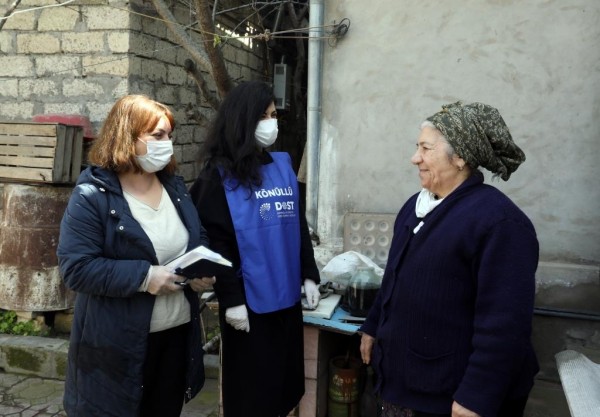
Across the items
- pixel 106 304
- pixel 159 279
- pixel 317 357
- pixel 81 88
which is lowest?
pixel 317 357

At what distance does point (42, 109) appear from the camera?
16.8 ft

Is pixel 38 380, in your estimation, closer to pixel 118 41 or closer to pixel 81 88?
pixel 81 88

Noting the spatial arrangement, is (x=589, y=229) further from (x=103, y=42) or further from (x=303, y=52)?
(x=303, y=52)

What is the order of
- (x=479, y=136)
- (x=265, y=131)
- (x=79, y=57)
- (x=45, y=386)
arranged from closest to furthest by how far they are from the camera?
(x=479, y=136) < (x=265, y=131) < (x=45, y=386) < (x=79, y=57)

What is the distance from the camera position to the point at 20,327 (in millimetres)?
4969

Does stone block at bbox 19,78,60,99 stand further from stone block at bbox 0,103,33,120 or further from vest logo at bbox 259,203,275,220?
vest logo at bbox 259,203,275,220

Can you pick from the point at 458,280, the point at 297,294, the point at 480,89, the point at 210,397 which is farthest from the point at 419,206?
the point at 210,397

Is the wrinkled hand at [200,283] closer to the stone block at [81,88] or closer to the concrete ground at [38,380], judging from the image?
the concrete ground at [38,380]

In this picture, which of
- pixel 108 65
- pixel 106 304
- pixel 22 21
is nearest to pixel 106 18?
pixel 108 65

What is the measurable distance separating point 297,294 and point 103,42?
3.37 m

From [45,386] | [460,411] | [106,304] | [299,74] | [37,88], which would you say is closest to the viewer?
[460,411]

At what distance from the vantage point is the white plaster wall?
3686 mm

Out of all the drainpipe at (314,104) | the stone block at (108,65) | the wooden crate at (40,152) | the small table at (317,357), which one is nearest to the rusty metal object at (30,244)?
the wooden crate at (40,152)

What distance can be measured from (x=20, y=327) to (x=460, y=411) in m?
4.41
